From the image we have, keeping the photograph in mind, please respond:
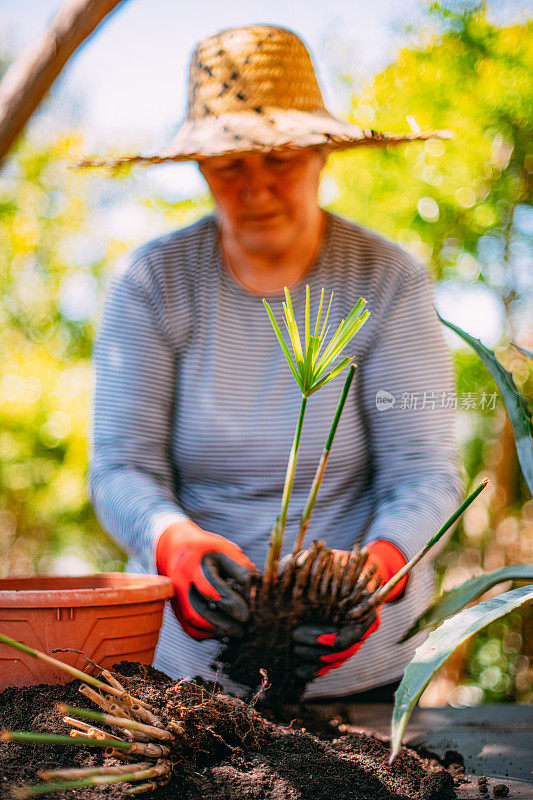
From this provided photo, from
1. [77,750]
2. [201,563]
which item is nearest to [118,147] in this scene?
[201,563]

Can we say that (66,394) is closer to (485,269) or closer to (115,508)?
(485,269)

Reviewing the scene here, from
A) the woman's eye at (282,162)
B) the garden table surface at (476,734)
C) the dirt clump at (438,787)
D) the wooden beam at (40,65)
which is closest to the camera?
the dirt clump at (438,787)

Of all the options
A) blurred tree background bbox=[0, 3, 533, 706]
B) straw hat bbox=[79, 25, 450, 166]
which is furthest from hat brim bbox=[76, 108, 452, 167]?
blurred tree background bbox=[0, 3, 533, 706]

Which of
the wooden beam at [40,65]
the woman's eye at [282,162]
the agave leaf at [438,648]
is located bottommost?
the agave leaf at [438,648]

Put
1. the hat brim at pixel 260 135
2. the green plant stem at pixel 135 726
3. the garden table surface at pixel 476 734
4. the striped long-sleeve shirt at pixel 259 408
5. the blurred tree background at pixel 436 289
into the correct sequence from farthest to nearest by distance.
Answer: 1. the blurred tree background at pixel 436 289
2. the striped long-sleeve shirt at pixel 259 408
3. the hat brim at pixel 260 135
4. the garden table surface at pixel 476 734
5. the green plant stem at pixel 135 726

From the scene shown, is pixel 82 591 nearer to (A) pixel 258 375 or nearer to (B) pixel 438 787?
(B) pixel 438 787

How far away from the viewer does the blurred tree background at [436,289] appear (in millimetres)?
2660

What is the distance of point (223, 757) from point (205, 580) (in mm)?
246

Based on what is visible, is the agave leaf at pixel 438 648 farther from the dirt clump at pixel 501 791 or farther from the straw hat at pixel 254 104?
the straw hat at pixel 254 104

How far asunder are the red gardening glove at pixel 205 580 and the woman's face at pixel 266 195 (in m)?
0.53

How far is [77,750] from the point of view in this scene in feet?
2.22

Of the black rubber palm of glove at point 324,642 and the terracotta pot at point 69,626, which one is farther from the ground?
the terracotta pot at point 69,626

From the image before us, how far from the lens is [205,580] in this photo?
969 mm

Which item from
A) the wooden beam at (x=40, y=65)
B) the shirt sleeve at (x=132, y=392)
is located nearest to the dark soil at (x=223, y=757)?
the shirt sleeve at (x=132, y=392)
